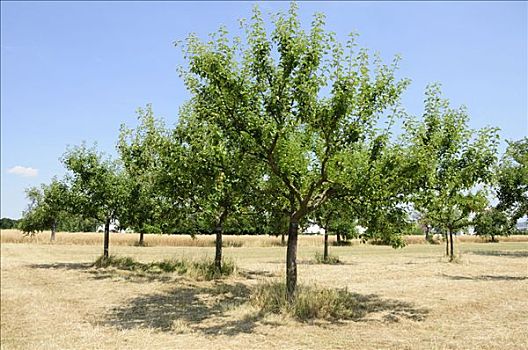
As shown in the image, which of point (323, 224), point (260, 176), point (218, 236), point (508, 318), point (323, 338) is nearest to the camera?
point (323, 338)

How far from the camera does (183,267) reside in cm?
2422

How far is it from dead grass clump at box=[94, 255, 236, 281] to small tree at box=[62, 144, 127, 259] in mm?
2917

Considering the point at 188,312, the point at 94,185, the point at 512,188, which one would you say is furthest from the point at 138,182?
the point at 512,188

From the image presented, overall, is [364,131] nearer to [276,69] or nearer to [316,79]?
[316,79]

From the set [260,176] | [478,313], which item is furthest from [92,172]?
[478,313]

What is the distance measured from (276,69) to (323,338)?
298 inches

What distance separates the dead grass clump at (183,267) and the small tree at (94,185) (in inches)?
115

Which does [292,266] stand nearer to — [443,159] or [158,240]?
[443,159]

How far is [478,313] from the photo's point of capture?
13.6m

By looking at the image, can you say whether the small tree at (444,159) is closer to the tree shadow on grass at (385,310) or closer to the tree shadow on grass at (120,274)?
the tree shadow on grass at (385,310)

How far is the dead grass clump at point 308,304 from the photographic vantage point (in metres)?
13.1

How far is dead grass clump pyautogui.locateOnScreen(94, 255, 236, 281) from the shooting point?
2259 centimetres

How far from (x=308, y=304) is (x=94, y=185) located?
17.4 m

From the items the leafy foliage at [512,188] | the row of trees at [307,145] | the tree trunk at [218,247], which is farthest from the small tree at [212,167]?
the leafy foliage at [512,188]
